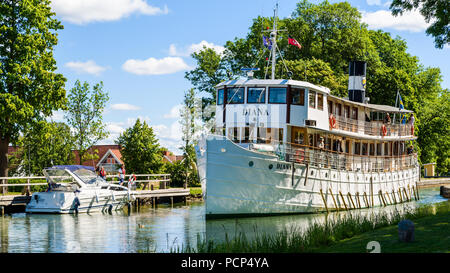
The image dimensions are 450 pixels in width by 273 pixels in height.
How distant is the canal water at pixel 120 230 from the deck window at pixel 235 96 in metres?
6.20

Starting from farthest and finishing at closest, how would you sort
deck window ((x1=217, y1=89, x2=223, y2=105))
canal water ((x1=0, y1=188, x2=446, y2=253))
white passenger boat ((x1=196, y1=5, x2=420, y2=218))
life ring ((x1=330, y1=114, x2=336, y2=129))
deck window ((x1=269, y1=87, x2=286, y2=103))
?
life ring ((x1=330, y1=114, x2=336, y2=129)), deck window ((x1=217, y1=89, x2=223, y2=105)), deck window ((x1=269, y1=87, x2=286, y2=103)), white passenger boat ((x1=196, y1=5, x2=420, y2=218)), canal water ((x1=0, y1=188, x2=446, y2=253))

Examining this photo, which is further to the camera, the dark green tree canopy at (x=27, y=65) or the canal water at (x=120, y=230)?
the dark green tree canopy at (x=27, y=65)

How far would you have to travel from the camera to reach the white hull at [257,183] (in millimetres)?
25781

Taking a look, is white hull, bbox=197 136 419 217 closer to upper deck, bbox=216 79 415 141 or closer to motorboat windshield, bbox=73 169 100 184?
upper deck, bbox=216 79 415 141

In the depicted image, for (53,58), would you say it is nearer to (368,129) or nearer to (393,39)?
(368,129)

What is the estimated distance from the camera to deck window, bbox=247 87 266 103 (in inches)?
1115

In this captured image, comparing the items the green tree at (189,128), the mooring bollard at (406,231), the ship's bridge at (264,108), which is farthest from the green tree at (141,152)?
the mooring bollard at (406,231)

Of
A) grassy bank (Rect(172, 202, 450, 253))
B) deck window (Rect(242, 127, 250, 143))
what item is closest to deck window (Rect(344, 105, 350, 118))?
deck window (Rect(242, 127, 250, 143))

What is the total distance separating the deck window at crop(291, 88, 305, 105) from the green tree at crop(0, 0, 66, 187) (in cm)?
1707

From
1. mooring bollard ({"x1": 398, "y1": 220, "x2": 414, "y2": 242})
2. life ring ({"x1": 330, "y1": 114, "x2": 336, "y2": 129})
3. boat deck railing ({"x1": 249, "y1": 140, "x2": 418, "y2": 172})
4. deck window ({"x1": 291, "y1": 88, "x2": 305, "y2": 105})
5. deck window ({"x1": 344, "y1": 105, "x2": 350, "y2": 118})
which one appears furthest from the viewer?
deck window ({"x1": 344, "y1": 105, "x2": 350, "y2": 118})

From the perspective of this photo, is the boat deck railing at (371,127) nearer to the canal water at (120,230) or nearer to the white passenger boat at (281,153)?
the white passenger boat at (281,153)
